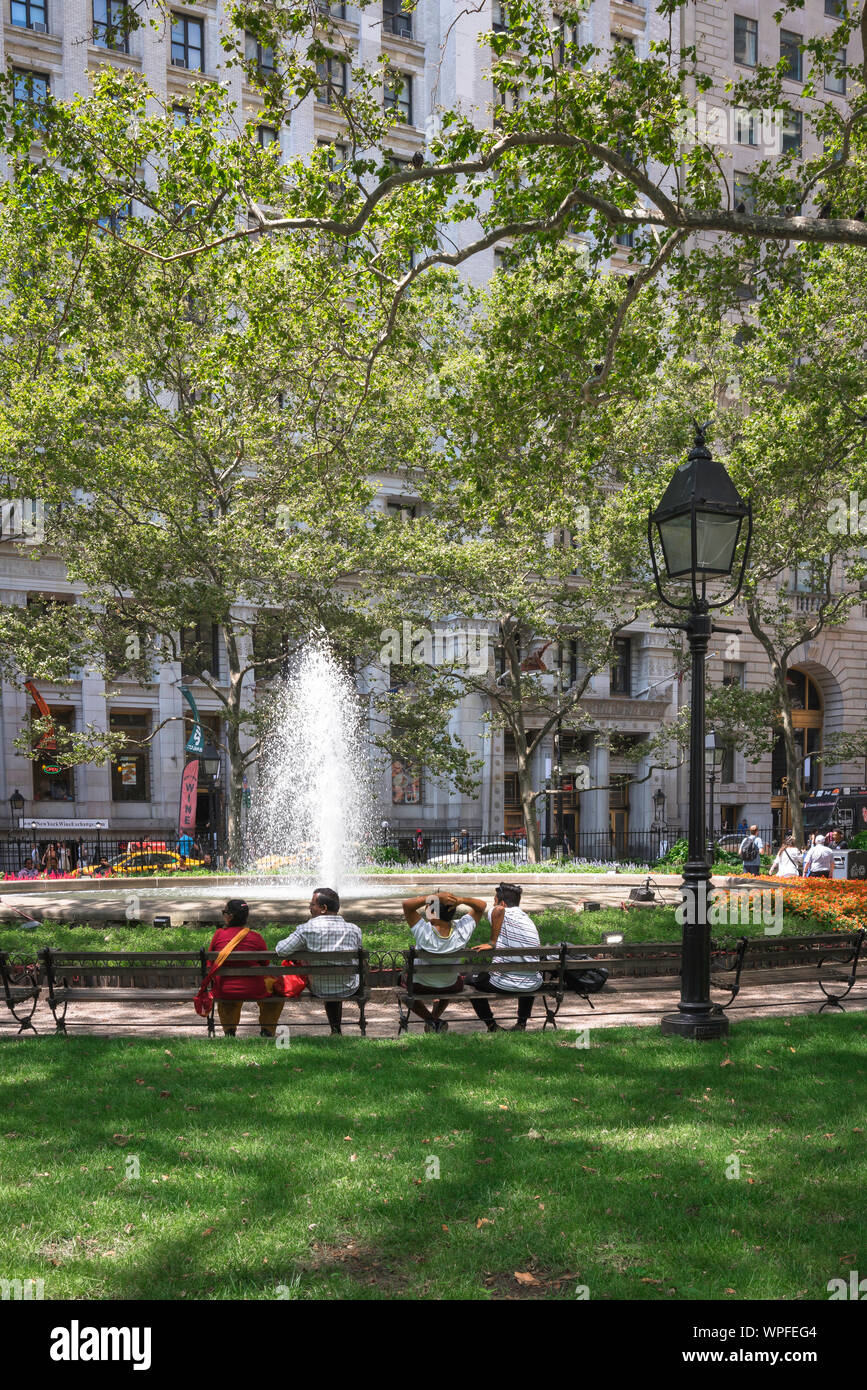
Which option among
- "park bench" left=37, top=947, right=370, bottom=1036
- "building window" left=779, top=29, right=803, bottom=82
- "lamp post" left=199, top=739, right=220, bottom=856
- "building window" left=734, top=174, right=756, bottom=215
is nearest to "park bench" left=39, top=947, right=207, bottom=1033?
"park bench" left=37, top=947, right=370, bottom=1036

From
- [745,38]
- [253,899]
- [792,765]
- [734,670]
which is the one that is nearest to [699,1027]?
[253,899]

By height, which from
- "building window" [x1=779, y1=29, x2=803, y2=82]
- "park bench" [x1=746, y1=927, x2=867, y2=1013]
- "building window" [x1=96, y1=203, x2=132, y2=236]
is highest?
"building window" [x1=779, y1=29, x2=803, y2=82]

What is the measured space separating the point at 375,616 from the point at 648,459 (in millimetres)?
8985

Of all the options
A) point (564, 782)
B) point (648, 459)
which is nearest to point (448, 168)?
point (648, 459)

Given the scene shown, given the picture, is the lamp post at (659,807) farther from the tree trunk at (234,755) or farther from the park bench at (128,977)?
the park bench at (128,977)

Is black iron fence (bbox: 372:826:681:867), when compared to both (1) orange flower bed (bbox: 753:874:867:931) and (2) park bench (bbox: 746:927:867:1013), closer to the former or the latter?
(1) orange flower bed (bbox: 753:874:867:931)

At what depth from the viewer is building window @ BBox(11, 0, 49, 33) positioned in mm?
35875

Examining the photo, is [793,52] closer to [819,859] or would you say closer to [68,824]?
[819,859]

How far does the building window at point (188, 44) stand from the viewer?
1478 inches

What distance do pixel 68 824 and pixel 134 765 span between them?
3.48m

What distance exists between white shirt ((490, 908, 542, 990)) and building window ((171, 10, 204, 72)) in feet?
124

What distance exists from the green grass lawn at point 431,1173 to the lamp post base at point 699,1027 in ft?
1.84

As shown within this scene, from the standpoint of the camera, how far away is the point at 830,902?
1595 cm

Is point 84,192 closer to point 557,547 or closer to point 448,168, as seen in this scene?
point 448,168
